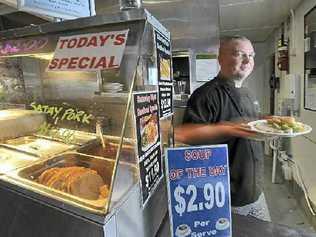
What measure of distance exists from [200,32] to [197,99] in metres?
1.56

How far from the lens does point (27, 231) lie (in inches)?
39.5

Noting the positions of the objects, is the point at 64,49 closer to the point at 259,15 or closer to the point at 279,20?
the point at 259,15

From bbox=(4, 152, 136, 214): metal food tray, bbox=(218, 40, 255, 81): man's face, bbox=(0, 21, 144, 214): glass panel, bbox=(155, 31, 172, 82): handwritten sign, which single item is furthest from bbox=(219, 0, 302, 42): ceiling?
bbox=(4, 152, 136, 214): metal food tray

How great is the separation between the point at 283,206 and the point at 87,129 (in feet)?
11.4

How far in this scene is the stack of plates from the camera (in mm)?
1209

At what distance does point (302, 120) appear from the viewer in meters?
3.92

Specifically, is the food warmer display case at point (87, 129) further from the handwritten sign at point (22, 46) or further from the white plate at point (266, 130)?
the white plate at point (266, 130)

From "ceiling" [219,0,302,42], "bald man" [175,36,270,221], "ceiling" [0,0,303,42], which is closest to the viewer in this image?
"bald man" [175,36,270,221]

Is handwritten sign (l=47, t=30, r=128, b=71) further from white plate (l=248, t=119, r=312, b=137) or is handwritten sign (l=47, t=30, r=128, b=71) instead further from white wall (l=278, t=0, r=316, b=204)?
white wall (l=278, t=0, r=316, b=204)

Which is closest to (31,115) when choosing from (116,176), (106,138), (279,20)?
(106,138)

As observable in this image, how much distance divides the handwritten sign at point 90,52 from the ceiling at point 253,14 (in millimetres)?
2727

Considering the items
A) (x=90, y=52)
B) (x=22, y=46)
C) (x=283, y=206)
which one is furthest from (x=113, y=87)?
(x=283, y=206)

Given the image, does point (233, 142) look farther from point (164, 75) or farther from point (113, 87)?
point (113, 87)

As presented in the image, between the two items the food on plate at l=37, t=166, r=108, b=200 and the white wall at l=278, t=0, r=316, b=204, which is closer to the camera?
the food on plate at l=37, t=166, r=108, b=200
